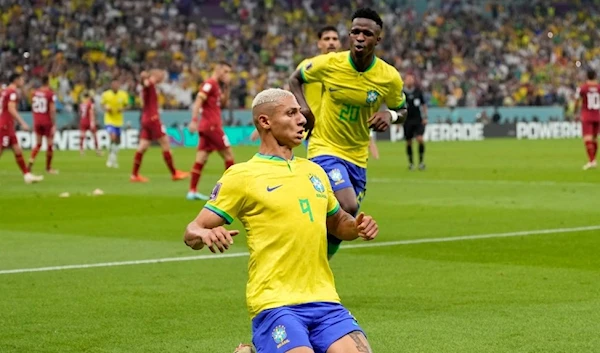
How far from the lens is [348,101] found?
1120 centimetres

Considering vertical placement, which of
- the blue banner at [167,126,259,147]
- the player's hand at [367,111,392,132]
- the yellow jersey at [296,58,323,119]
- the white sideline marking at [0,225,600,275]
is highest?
the player's hand at [367,111,392,132]

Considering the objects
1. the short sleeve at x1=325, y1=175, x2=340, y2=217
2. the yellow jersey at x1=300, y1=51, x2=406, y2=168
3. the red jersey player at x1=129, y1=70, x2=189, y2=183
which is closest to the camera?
the short sleeve at x1=325, y1=175, x2=340, y2=217

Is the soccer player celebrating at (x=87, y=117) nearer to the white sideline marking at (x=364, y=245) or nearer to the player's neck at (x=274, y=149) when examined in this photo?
the white sideline marking at (x=364, y=245)

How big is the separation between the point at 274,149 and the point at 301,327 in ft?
3.47

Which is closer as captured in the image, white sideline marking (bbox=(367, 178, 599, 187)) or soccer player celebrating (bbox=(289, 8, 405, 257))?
soccer player celebrating (bbox=(289, 8, 405, 257))

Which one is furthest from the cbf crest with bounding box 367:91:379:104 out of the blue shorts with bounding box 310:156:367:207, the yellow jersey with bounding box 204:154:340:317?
the yellow jersey with bounding box 204:154:340:317

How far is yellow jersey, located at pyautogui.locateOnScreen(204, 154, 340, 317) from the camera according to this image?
6.24 m

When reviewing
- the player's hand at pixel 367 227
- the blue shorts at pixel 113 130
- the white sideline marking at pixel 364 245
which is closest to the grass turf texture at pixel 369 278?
the white sideline marking at pixel 364 245

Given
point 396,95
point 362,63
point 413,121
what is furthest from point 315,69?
point 413,121

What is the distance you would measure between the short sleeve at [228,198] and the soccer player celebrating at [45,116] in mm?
24640

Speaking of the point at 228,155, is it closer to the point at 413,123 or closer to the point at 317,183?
the point at 413,123

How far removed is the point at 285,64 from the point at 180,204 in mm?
36625

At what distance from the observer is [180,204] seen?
68.1ft

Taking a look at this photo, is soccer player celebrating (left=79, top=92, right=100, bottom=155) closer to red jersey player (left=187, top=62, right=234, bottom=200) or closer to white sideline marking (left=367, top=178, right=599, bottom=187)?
white sideline marking (left=367, top=178, right=599, bottom=187)
